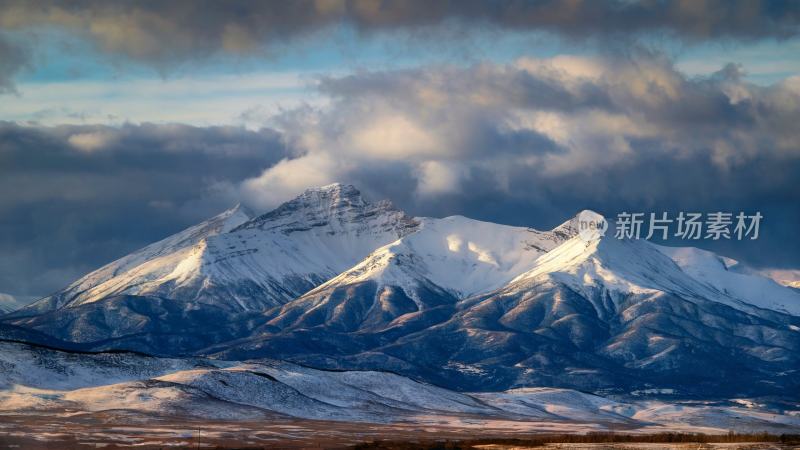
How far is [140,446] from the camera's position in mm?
190500

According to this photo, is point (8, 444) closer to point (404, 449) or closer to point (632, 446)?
point (404, 449)

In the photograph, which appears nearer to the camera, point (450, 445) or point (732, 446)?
point (732, 446)

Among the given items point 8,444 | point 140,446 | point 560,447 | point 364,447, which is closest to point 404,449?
point 364,447

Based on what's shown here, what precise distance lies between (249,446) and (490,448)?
3620cm

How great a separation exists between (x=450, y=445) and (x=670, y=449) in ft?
117

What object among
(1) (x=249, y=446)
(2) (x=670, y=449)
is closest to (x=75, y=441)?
(1) (x=249, y=446)

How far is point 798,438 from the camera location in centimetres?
19912

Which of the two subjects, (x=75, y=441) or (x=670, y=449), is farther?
(x=75, y=441)

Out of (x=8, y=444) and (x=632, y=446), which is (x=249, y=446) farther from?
(x=632, y=446)

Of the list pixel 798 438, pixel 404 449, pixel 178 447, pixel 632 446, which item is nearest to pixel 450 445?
pixel 404 449

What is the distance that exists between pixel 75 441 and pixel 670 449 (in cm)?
8444

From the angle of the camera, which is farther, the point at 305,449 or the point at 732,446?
the point at 305,449

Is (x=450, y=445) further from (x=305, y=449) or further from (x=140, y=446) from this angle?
(x=140, y=446)

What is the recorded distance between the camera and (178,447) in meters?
190
